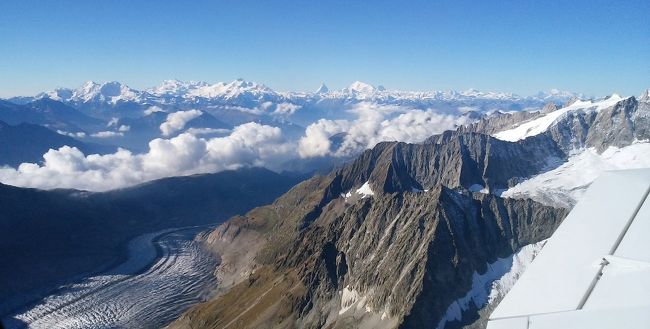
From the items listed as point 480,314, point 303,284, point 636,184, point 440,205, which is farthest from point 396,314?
point 636,184

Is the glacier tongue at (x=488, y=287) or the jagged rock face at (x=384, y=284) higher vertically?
the jagged rock face at (x=384, y=284)

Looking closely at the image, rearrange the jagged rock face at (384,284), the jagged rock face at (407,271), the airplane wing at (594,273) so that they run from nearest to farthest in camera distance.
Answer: the airplane wing at (594,273) → the jagged rock face at (407,271) → the jagged rock face at (384,284)

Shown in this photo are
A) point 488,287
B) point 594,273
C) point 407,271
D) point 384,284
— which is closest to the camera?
Answer: point 594,273

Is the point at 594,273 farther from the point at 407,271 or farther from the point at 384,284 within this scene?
the point at 407,271

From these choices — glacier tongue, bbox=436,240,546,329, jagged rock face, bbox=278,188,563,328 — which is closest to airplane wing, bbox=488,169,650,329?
jagged rock face, bbox=278,188,563,328

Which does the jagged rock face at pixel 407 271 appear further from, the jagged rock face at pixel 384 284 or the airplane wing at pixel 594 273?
the airplane wing at pixel 594 273

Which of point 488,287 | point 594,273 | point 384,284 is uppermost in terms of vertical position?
point 594,273

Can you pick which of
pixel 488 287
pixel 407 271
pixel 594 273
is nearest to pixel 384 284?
pixel 407 271

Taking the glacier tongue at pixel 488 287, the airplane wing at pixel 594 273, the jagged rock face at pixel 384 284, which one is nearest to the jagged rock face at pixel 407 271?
the jagged rock face at pixel 384 284

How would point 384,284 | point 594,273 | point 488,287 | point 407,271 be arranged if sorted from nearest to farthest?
point 594,273, point 384,284, point 407,271, point 488,287

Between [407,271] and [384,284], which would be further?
[407,271]

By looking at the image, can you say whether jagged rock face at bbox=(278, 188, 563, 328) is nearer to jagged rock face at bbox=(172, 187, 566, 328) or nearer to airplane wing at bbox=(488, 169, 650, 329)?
jagged rock face at bbox=(172, 187, 566, 328)
